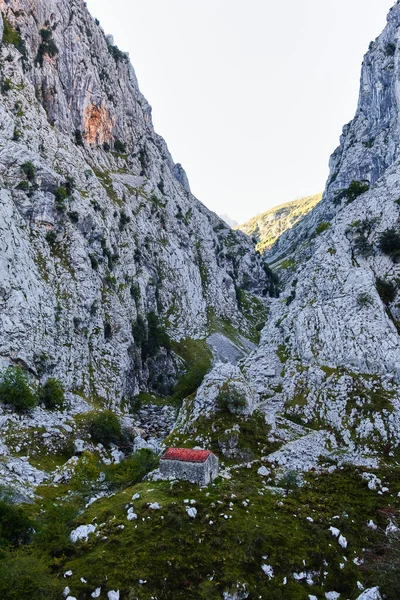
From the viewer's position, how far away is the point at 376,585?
23688 mm

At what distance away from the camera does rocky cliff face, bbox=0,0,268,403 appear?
201 ft

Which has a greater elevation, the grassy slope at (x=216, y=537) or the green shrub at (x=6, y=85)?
the green shrub at (x=6, y=85)

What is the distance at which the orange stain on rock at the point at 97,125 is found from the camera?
111 m

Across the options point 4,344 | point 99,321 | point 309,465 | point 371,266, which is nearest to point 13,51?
point 99,321

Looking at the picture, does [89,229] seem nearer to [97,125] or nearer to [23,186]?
[23,186]

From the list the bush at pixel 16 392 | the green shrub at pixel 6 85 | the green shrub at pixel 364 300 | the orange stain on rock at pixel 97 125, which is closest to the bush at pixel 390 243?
the green shrub at pixel 364 300

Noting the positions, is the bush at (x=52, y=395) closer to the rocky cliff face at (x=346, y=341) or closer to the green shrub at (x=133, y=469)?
the green shrub at (x=133, y=469)

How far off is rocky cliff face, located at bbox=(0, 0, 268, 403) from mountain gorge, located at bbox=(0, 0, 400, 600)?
1.56 ft

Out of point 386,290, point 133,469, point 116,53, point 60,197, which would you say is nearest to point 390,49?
point 116,53

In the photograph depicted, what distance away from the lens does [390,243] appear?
65.7 meters

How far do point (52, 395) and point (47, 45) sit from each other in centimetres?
9388

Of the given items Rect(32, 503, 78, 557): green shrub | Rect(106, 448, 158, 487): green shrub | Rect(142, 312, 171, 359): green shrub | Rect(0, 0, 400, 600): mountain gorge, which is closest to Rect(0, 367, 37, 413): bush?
Rect(0, 0, 400, 600): mountain gorge

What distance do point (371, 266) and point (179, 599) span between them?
191ft

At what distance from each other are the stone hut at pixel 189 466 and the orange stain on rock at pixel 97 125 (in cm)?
9806
